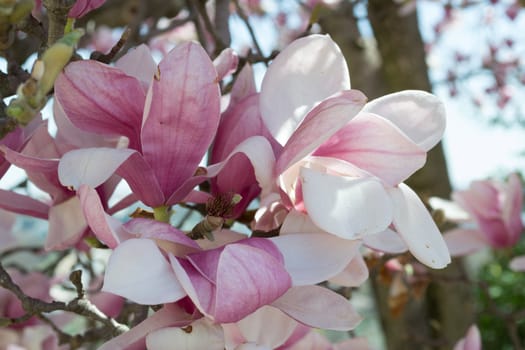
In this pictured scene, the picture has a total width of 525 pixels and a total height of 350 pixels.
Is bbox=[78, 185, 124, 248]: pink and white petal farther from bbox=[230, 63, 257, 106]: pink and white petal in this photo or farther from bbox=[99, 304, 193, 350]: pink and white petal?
bbox=[230, 63, 257, 106]: pink and white petal

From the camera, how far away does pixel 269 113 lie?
0.47 m

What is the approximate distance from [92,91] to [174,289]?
0.14m

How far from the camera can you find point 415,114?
46cm

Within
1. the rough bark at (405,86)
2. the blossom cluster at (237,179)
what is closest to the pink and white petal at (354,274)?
the blossom cluster at (237,179)

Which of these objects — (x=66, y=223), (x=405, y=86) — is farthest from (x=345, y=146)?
(x=405, y=86)

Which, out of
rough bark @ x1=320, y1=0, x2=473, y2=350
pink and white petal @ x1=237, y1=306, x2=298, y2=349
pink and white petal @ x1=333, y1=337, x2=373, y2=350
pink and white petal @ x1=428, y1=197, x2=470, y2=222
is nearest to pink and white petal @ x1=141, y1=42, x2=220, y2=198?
pink and white petal @ x1=237, y1=306, x2=298, y2=349

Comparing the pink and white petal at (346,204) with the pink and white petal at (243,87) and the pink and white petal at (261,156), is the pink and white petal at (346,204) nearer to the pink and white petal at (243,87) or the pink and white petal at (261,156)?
the pink and white petal at (261,156)

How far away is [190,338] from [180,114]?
0.14m

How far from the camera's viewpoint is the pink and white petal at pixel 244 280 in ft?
1.21

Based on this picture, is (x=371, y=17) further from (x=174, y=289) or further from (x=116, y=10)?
(x=174, y=289)

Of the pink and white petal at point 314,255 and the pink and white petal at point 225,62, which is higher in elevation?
the pink and white petal at point 225,62

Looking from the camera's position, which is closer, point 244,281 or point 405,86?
point 244,281

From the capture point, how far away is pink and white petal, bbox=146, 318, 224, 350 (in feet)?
1.29

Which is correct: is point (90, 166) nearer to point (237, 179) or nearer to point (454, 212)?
point (237, 179)
